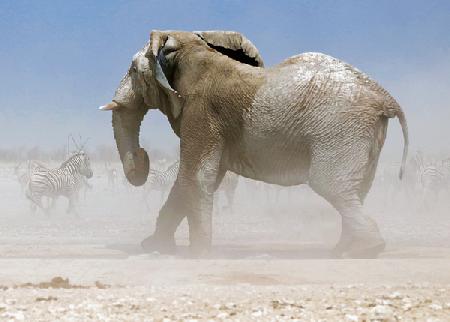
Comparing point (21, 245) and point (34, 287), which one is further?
point (21, 245)

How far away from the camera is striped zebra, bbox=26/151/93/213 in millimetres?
20734

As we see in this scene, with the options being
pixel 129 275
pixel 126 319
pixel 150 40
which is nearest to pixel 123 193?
pixel 150 40

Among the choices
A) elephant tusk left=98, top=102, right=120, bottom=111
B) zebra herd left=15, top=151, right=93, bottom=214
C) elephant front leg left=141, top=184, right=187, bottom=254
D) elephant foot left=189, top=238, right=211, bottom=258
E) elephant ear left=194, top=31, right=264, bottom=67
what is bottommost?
elephant foot left=189, top=238, right=211, bottom=258

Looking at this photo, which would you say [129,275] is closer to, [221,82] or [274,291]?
[274,291]

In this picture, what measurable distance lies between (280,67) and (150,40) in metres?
1.70

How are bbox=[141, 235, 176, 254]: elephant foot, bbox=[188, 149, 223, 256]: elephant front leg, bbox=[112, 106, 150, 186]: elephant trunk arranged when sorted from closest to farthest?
bbox=[188, 149, 223, 256]: elephant front leg, bbox=[141, 235, 176, 254]: elephant foot, bbox=[112, 106, 150, 186]: elephant trunk

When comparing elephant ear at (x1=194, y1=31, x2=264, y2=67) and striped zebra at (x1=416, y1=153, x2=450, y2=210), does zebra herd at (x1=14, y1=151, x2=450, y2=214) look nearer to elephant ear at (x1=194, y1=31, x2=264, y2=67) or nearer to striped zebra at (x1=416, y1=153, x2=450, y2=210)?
striped zebra at (x1=416, y1=153, x2=450, y2=210)

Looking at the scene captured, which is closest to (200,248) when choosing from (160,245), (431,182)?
(160,245)

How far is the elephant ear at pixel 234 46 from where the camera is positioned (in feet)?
32.8

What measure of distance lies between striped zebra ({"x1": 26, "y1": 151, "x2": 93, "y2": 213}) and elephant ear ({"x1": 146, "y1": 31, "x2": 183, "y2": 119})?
11.4 m

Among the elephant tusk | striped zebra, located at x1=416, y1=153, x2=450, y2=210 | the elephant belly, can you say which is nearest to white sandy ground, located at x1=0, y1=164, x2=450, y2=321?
the elephant belly

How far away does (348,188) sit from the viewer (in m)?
8.50

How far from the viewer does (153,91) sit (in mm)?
9586

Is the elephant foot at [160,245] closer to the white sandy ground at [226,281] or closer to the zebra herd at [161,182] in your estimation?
the white sandy ground at [226,281]
